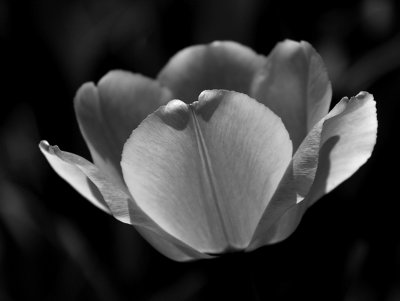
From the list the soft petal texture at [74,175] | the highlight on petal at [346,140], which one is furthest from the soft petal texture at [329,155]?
the soft petal texture at [74,175]

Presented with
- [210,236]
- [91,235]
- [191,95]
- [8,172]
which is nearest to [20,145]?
[8,172]

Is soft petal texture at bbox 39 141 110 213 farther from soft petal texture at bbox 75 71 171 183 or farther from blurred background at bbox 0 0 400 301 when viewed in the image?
blurred background at bbox 0 0 400 301

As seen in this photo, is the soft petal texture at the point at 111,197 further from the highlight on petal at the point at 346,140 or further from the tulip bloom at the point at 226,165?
the highlight on petal at the point at 346,140

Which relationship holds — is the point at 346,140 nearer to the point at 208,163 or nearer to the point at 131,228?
the point at 208,163

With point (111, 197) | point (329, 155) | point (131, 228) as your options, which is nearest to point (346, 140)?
point (329, 155)

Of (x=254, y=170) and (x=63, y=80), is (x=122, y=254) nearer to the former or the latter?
(x=63, y=80)

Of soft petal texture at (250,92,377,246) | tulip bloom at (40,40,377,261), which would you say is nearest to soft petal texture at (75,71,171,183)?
tulip bloom at (40,40,377,261)
